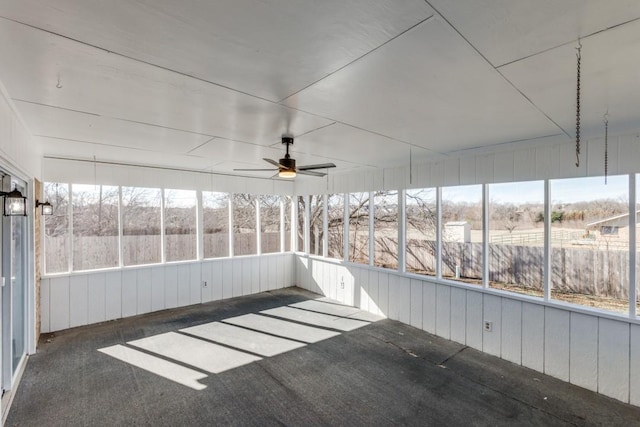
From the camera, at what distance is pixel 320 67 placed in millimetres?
1774

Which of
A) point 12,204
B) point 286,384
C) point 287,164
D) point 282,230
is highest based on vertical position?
point 287,164

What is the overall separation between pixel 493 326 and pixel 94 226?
20.3 ft

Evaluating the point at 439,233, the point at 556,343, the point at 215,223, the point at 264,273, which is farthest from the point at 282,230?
the point at 556,343

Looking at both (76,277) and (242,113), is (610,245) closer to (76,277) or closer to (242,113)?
(242,113)

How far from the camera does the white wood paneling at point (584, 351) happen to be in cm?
312

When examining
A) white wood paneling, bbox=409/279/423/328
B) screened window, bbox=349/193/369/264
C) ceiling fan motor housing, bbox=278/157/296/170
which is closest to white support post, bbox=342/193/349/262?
screened window, bbox=349/193/369/264

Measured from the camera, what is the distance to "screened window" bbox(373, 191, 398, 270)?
536 centimetres

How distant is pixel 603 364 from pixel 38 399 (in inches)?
220

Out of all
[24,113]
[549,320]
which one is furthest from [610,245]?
[24,113]

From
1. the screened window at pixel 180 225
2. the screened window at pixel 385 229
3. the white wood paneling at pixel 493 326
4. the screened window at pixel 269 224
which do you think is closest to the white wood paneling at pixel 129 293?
the screened window at pixel 180 225

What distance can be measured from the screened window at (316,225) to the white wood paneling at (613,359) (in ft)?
15.7

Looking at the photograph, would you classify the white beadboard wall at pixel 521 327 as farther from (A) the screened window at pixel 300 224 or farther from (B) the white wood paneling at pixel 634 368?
(A) the screened window at pixel 300 224

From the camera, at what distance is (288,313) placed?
5348 millimetres

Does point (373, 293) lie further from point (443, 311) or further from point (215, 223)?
point (215, 223)
